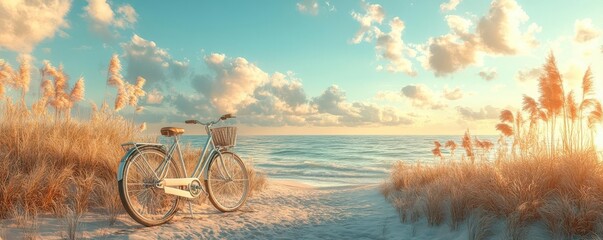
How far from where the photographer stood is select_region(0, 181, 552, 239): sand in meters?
4.81

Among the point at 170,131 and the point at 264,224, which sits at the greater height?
the point at 170,131

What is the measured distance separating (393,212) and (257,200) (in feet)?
8.83

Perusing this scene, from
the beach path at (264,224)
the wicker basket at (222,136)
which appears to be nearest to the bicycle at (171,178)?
the wicker basket at (222,136)

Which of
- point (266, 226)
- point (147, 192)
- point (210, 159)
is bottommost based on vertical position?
point (266, 226)

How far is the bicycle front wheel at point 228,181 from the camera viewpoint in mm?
6633

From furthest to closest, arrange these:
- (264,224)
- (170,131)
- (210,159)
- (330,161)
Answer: (330,161) → (210,159) → (264,224) → (170,131)

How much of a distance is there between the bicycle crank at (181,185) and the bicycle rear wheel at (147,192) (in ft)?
0.37

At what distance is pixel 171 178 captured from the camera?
572 centimetres

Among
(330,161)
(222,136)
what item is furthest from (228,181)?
(330,161)

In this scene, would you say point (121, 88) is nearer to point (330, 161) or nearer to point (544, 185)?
point (544, 185)

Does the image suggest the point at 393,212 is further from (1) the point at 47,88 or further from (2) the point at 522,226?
(1) the point at 47,88

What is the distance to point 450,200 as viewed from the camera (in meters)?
5.65

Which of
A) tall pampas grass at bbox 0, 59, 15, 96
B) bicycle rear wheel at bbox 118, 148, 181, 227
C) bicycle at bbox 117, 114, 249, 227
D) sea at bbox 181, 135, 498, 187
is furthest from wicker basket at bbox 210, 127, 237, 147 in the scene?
tall pampas grass at bbox 0, 59, 15, 96

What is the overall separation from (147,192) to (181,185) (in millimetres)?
450
